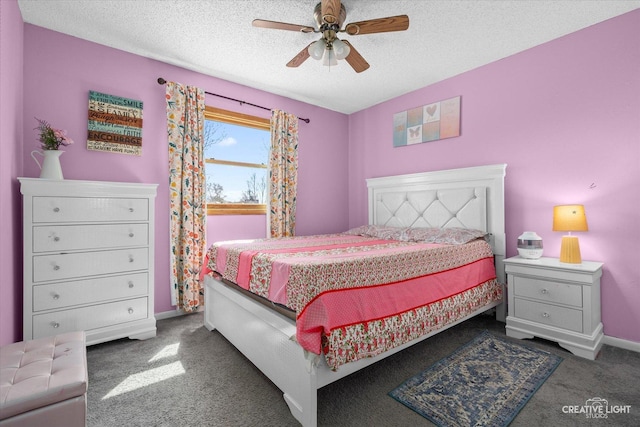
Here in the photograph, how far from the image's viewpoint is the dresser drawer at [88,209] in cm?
223

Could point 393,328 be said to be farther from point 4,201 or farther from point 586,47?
point 586,47

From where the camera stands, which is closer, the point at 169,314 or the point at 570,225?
the point at 570,225

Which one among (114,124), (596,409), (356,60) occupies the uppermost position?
Result: (356,60)

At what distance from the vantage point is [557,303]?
8.07 ft

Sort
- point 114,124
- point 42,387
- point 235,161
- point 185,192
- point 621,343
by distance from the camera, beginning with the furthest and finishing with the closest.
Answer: point 235,161
point 185,192
point 114,124
point 621,343
point 42,387

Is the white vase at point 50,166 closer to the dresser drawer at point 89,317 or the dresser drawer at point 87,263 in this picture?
the dresser drawer at point 87,263

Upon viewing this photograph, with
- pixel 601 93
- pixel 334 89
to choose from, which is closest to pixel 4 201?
pixel 334 89

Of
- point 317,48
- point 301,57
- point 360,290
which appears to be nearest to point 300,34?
point 301,57

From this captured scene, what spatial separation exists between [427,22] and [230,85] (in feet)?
7.86

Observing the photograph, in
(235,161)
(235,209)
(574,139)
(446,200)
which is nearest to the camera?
(574,139)

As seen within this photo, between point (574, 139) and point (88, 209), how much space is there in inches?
174

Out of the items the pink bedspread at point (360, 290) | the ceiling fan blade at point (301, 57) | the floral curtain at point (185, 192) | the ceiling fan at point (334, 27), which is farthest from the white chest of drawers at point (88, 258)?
the ceiling fan at point (334, 27)

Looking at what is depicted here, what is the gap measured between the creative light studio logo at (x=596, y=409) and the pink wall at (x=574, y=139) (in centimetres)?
117

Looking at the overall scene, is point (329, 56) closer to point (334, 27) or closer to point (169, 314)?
point (334, 27)
